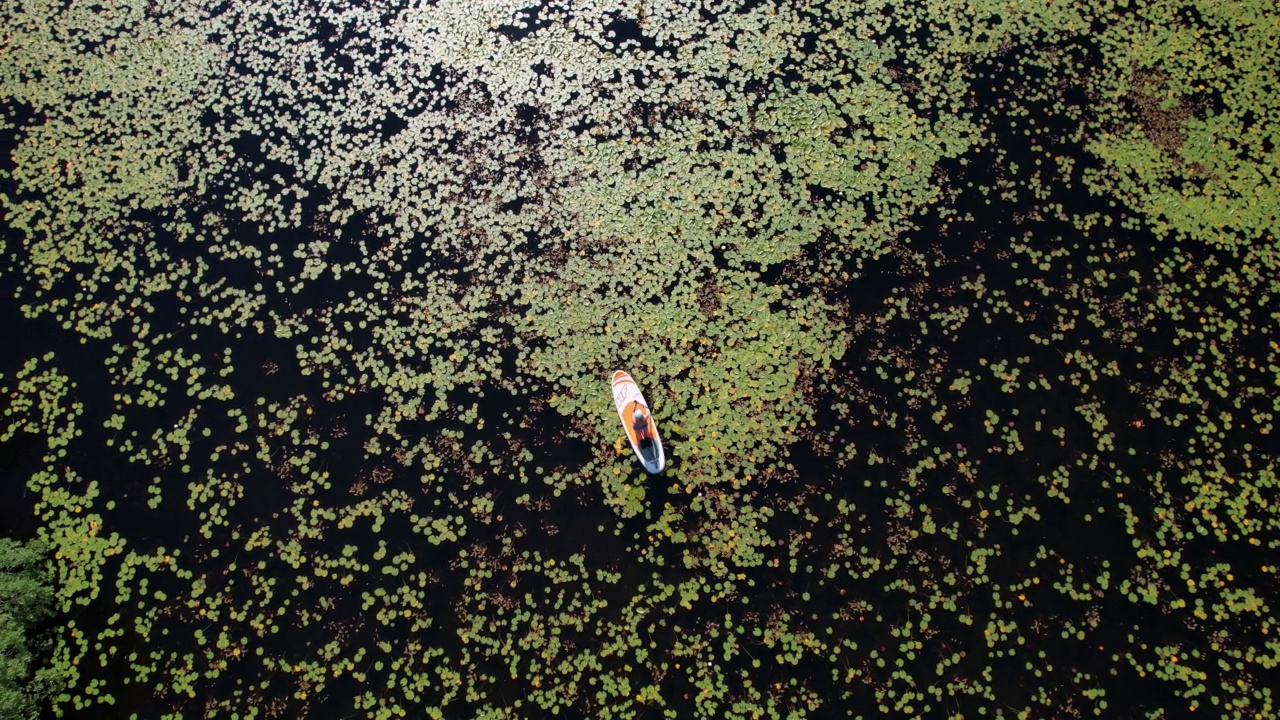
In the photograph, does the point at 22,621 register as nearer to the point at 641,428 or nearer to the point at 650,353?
the point at 641,428

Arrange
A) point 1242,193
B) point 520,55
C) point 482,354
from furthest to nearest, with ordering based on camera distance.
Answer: point 520,55
point 1242,193
point 482,354

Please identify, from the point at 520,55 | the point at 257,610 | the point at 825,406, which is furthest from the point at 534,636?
the point at 520,55

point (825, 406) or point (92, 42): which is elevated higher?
point (92, 42)

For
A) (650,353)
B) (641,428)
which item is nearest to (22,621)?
(641,428)

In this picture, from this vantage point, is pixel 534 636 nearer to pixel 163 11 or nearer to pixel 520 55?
pixel 520 55

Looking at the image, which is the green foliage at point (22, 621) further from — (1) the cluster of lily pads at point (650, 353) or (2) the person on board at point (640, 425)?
(2) the person on board at point (640, 425)

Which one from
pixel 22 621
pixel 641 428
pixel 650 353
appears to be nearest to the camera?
pixel 22 621

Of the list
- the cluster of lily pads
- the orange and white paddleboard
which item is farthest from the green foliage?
the orange and white paddleboard
